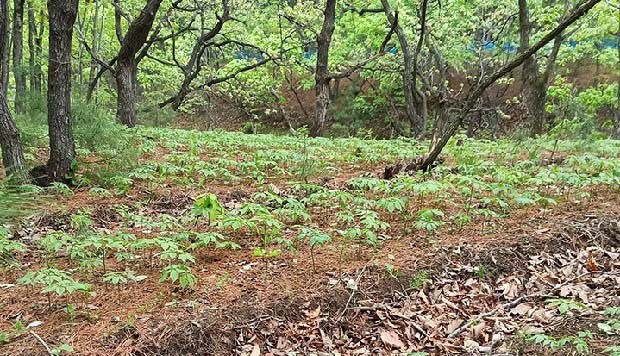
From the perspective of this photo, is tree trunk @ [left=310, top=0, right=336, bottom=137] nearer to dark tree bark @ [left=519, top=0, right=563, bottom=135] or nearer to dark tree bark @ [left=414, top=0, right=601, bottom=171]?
dark tree bark @ [left=519, top=0, right=563, bottom=135]

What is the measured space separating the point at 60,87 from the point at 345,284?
15.2 ft

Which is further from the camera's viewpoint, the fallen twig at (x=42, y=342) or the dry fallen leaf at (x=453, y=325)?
the dry fallen leaf at (x=453, y=325)

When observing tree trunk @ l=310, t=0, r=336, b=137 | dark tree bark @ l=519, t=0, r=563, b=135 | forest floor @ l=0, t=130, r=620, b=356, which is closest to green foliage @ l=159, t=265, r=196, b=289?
forest floor @ l=0, t=130, r=620, b=356

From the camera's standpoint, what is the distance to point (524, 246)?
12.2 feet

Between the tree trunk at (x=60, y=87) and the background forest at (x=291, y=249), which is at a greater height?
the tree trunk at (x=60, y=87)

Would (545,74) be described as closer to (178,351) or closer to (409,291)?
(409,291)

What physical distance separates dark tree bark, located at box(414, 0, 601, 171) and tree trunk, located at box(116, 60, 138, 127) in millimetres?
7391

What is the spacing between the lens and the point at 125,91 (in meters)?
10.2

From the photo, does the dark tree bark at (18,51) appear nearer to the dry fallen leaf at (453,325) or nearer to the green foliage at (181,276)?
the green foliage at (181,276)

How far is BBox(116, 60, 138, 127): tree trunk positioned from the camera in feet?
31.7

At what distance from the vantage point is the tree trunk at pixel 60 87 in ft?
16.7

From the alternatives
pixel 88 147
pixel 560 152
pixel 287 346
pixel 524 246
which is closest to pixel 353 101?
pixel 560 152

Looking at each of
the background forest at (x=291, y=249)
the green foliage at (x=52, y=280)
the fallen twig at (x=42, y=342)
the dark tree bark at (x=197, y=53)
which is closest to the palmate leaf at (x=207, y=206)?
the background forest at (x=291, y=249)

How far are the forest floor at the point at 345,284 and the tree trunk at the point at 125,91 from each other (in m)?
5.60
